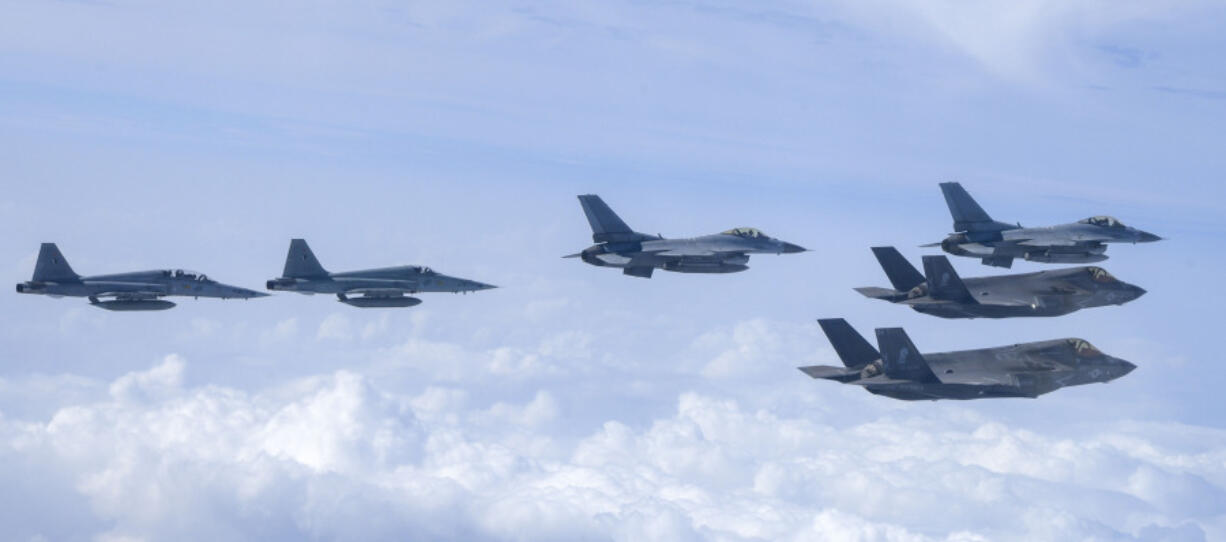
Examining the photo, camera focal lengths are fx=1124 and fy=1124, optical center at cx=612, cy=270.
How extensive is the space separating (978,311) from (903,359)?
16.6 meters

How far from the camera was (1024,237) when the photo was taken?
103875 mm

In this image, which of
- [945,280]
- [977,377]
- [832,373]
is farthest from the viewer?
[945,280]

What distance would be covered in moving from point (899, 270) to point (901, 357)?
71.5ft

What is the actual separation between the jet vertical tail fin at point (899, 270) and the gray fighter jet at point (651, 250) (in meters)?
12.3

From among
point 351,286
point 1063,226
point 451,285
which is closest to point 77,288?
point 351,286

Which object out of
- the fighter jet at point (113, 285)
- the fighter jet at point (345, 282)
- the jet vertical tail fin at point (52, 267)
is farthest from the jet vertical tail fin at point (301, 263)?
the jet vertical tail fin at point (52, 267)

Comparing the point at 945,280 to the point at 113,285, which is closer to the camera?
the point at 945,280

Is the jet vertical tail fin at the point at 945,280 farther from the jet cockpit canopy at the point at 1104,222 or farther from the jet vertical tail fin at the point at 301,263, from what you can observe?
the jet vertical tail fin at the point at 301,263

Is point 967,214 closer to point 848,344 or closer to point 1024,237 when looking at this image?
point 1024,237

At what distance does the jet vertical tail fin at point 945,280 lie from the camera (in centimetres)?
9981

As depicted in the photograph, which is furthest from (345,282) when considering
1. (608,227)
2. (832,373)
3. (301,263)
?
(832,373)

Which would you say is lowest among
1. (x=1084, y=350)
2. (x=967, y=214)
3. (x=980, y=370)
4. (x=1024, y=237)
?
(x=980, y=370)

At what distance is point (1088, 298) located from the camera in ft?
328

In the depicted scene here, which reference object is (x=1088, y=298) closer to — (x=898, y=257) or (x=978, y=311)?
(x=978, y=311)
